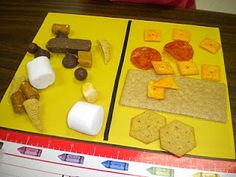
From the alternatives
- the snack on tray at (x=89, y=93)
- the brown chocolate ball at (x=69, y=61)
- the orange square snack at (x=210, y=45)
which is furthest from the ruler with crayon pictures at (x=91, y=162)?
the orange square snack at (x=210, y=45)

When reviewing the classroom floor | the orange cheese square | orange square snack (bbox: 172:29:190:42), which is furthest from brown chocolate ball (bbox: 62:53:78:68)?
the classroom floor

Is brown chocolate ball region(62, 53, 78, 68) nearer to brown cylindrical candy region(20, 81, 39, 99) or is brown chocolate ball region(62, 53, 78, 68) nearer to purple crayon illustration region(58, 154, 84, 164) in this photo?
brown cylindrical candy region(20, 81, 39, 99)

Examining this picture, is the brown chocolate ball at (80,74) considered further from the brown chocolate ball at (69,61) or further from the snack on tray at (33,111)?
the snack on tray at (33,111)

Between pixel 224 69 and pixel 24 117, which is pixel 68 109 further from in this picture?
pixel 224 69

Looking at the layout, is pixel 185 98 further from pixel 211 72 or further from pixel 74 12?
pixel 74 12

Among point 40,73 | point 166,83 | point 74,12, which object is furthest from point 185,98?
point 74,12

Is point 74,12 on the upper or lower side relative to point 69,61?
upper

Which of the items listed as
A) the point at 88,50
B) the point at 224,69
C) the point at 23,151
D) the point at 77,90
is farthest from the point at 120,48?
the point at 23,151
